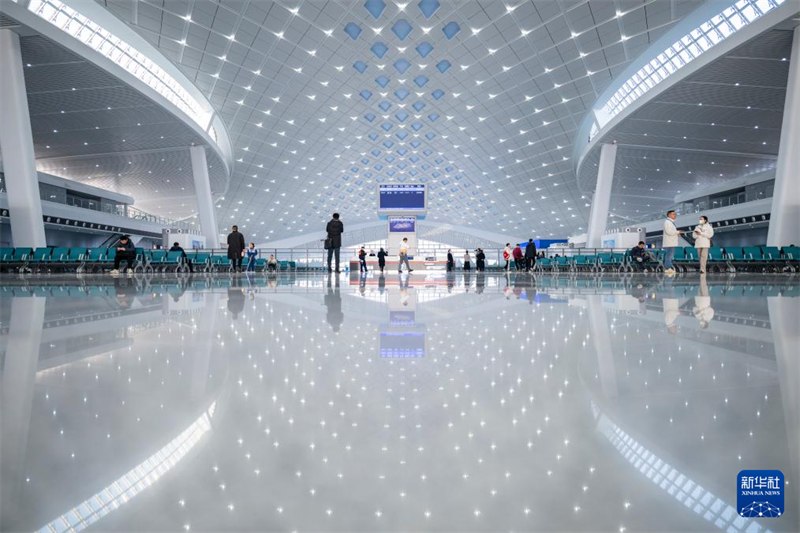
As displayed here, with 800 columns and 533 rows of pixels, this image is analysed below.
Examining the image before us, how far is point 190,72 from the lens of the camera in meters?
26.8

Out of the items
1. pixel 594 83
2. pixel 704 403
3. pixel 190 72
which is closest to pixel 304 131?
pixel 190 72

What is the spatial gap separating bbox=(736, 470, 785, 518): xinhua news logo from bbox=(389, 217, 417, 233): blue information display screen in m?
38.2

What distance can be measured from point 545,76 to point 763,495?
31494 mm

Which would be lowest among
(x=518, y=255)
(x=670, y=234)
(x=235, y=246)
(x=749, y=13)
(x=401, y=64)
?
(x=518, y=255)

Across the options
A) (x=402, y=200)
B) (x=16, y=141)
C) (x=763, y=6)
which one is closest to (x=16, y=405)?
(x=16, y=141)

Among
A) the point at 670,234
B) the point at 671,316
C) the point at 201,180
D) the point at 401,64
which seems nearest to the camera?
the point at 671,316

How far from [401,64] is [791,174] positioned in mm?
22227

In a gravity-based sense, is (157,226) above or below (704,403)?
above

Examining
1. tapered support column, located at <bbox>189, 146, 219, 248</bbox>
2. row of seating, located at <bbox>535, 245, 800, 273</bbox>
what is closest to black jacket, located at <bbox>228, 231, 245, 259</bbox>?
row of seating, located at <bbox>535, 245, 800, 273</bbox>

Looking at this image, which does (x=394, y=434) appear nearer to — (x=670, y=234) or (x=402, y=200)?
(x=670, y=234)

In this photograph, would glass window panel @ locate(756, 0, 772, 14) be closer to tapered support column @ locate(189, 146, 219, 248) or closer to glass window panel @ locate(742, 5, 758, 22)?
glass window panel @ locate(742, 5, 758, 22)

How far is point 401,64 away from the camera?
30.5 metres

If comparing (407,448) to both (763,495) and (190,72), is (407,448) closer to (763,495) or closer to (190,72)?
(763,495)

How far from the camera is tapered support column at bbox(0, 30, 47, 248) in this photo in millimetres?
16359
